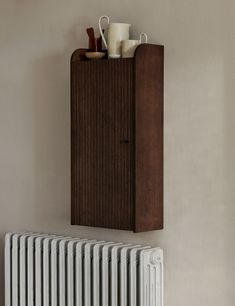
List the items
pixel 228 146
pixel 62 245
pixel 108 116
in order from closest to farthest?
1. pixel 228 146
2. pixel 108 116
3. pixel 62 245

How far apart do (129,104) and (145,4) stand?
520 mm

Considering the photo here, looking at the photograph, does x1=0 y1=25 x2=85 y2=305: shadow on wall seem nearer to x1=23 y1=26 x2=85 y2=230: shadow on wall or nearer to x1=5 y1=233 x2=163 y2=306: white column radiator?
x1=23 y1=26 x2=85 y2=230: shadow on wall

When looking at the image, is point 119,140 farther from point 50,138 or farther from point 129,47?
point 50,138

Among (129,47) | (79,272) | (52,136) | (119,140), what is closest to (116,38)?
(129,47)

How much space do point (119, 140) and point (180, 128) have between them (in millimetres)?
278

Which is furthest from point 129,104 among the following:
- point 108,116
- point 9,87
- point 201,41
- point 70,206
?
point 9,87

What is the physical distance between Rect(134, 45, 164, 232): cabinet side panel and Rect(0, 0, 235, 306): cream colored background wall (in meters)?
0.04

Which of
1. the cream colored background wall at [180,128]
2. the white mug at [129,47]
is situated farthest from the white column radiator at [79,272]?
the white mug at [129,47]

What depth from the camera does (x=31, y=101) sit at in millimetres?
4117

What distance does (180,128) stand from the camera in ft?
11.1

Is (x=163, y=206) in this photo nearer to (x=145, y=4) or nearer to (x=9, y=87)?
(x=145, y=4)

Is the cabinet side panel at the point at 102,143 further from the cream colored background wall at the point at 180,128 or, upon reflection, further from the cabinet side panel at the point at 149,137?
the cream colored background wall at the point at 180,128

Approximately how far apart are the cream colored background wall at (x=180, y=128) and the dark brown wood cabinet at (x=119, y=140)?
82 mm

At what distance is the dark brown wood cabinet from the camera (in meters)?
3.32
